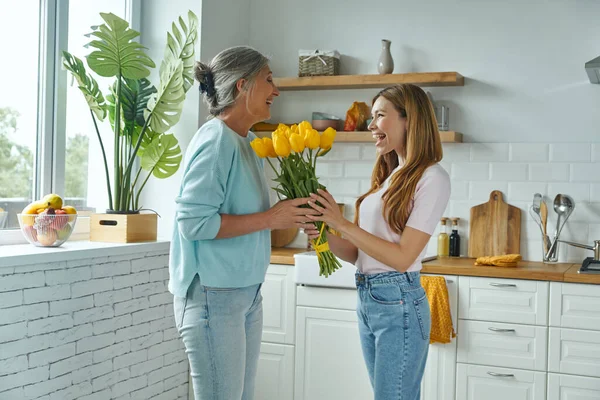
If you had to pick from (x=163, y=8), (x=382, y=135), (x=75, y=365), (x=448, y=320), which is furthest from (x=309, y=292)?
(x=163, y=8)

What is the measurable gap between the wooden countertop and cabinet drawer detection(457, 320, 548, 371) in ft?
0.81

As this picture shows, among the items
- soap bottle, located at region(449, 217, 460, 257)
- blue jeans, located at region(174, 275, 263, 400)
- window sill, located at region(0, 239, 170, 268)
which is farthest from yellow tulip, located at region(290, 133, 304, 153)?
soap bottle, located at region(449, 217, 460, 257)

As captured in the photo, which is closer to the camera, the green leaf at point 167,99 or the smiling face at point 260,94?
the smiling face at point 260,94

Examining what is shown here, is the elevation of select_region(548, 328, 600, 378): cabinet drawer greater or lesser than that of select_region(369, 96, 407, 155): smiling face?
lesser

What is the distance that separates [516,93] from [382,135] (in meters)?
2.06

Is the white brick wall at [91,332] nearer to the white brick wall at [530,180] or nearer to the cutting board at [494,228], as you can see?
the white brick wall at [530,180]

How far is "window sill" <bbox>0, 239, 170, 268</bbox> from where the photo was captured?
2.79 m

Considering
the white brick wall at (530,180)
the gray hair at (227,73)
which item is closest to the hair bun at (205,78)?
the gray hair at (227,73)

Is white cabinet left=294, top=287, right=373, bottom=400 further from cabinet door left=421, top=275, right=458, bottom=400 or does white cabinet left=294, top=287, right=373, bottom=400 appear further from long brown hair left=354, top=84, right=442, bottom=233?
long brown hair left=354, top=84, right=442, bottom=233

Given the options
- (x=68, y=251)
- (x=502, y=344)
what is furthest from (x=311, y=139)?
(x=502, y=344)

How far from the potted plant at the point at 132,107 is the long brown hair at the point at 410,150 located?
5.36 ft

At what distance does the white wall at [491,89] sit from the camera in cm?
403

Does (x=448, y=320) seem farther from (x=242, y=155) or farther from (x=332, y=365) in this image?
(x=242, y=155)

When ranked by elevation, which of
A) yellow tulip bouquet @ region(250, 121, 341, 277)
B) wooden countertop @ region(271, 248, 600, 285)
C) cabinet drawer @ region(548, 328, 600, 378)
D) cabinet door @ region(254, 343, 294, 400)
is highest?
yellow tulip bouquet @ region(250, 121, 341, 277)
